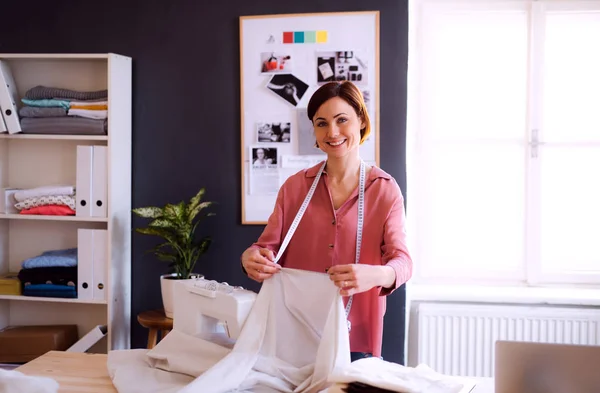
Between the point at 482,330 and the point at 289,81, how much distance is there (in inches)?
67.0

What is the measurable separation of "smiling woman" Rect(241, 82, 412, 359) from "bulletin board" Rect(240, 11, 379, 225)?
1388mm

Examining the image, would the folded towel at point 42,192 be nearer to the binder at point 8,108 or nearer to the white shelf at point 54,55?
the binder at point 8,108

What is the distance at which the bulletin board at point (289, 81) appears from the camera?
3.75m

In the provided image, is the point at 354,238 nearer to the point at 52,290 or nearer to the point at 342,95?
the point at 342,95

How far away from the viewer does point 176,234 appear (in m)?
3.68

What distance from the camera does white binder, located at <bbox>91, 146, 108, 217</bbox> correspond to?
3742 mm

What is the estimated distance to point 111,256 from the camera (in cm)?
375

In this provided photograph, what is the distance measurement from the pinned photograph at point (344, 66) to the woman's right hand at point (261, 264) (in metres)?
1.78

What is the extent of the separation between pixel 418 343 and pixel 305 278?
6.22 feet

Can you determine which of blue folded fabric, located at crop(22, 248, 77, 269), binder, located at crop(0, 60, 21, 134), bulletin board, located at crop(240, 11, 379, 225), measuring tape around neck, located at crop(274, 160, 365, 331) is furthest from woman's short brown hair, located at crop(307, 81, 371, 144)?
binder, located at crop(0, 60, 21, 134)

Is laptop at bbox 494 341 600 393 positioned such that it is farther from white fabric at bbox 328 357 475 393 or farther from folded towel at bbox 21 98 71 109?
folded towel at bbox 21 98 71 109

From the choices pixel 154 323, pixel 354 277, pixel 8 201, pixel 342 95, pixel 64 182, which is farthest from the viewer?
pixel 64 182

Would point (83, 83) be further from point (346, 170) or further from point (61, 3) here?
point (346, 170)

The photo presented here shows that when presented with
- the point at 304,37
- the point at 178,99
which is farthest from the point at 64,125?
the point at 304,37
